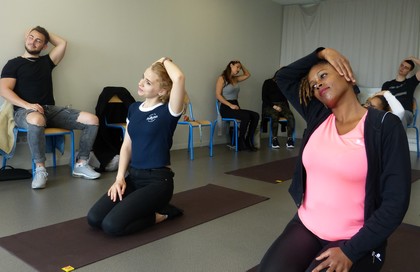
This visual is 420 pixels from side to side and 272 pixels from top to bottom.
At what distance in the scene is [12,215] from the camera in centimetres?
250

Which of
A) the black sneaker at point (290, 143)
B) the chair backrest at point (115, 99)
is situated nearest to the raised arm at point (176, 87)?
the chair backrest at point (115, 99)

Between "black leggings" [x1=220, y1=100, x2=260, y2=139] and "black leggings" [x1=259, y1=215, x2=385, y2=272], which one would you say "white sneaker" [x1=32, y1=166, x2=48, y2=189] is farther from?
"black leggings" [x1=220, y1=100, x2=260, y2=139]

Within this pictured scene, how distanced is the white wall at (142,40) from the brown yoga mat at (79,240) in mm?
1833

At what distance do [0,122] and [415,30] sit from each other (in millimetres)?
5640

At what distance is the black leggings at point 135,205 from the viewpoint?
2.14m

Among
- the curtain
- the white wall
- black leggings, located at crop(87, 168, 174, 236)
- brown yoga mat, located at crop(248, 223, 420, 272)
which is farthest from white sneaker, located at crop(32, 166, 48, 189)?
the curtain

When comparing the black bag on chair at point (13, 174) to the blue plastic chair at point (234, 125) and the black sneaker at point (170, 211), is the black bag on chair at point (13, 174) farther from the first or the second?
the blue plastic chair at point (234, 125)

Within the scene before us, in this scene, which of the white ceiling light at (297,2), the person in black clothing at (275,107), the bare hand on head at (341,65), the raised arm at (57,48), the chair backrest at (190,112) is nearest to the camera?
the bare hand on head at (341,65)

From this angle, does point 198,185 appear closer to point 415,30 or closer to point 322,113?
point 322,113

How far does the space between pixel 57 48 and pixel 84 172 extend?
123 centimetres

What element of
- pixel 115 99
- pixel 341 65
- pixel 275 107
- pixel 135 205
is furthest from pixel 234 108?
pixel 341 65

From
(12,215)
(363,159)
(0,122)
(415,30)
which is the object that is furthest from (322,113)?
(415,30)

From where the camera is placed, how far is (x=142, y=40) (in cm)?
471

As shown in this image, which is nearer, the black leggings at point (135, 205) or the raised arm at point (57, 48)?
the black leggings at point (135, 205)
